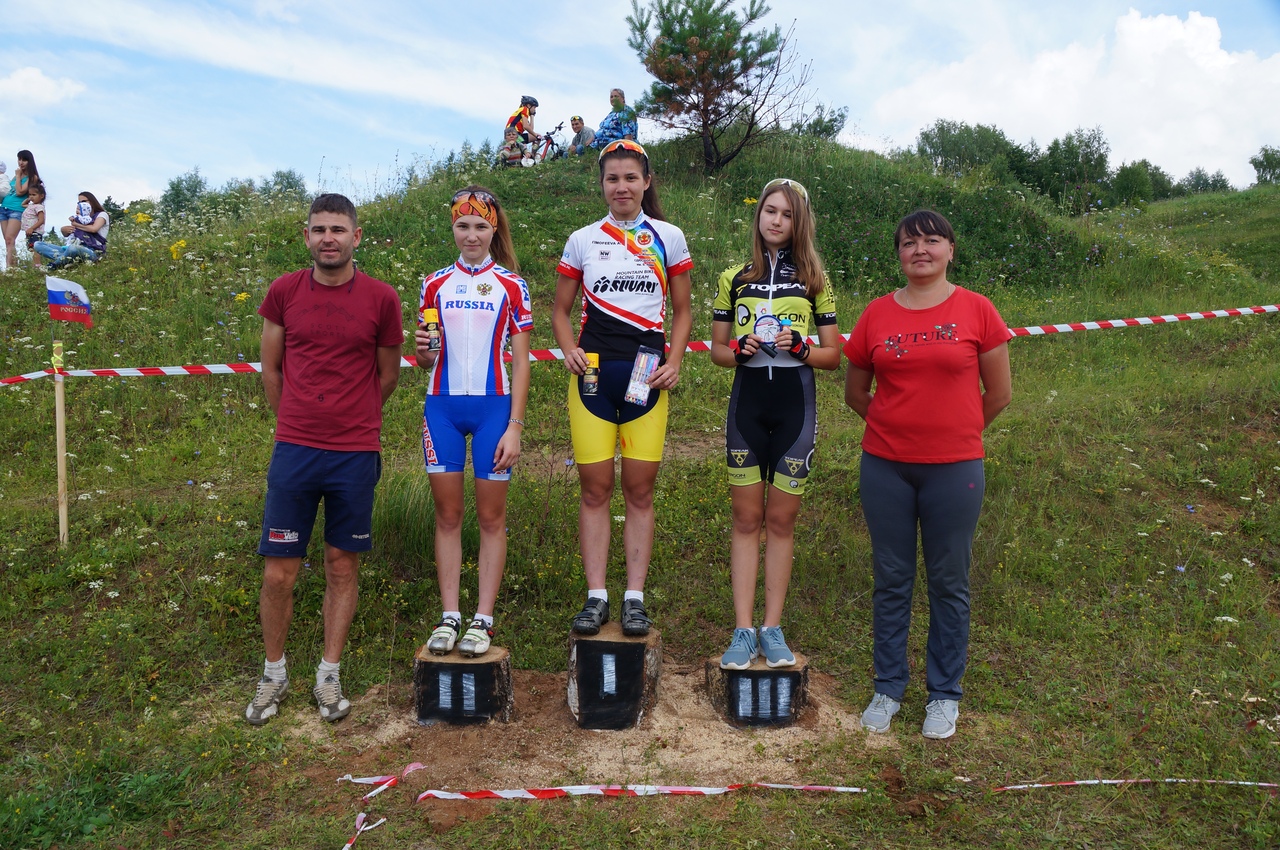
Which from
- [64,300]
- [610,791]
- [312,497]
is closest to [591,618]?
[610,791]

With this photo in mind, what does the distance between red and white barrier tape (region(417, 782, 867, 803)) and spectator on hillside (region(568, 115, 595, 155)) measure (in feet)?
42.6

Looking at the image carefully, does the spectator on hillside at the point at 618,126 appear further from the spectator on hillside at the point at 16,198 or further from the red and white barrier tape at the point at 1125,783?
the red and white barrier tape at the point at 1125,783

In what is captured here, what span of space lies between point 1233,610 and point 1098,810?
2474mm

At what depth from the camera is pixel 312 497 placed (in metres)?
3.83

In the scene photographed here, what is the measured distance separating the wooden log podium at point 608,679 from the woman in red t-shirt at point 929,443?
1.06 m

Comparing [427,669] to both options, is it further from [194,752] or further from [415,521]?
[415,521]

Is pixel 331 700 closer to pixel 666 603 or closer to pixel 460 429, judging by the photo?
pixel 460 429

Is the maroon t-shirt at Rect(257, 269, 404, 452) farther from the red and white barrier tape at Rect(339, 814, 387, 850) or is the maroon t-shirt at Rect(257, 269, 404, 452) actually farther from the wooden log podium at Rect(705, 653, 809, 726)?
the wooden log podium at Rect(705, 653, 809, 726)

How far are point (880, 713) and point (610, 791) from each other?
1321mm

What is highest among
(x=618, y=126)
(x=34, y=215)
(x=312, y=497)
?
(x=618, y=126)

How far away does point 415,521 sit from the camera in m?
5.27

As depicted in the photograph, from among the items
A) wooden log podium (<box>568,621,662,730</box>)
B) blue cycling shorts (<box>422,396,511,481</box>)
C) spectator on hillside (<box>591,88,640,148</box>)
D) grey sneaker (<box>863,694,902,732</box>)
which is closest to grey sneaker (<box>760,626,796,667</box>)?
grey sneaker (<box>863,694,902,732</box>)

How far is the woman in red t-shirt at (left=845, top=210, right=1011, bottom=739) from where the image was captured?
365 cm

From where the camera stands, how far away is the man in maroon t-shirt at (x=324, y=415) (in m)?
3.78
